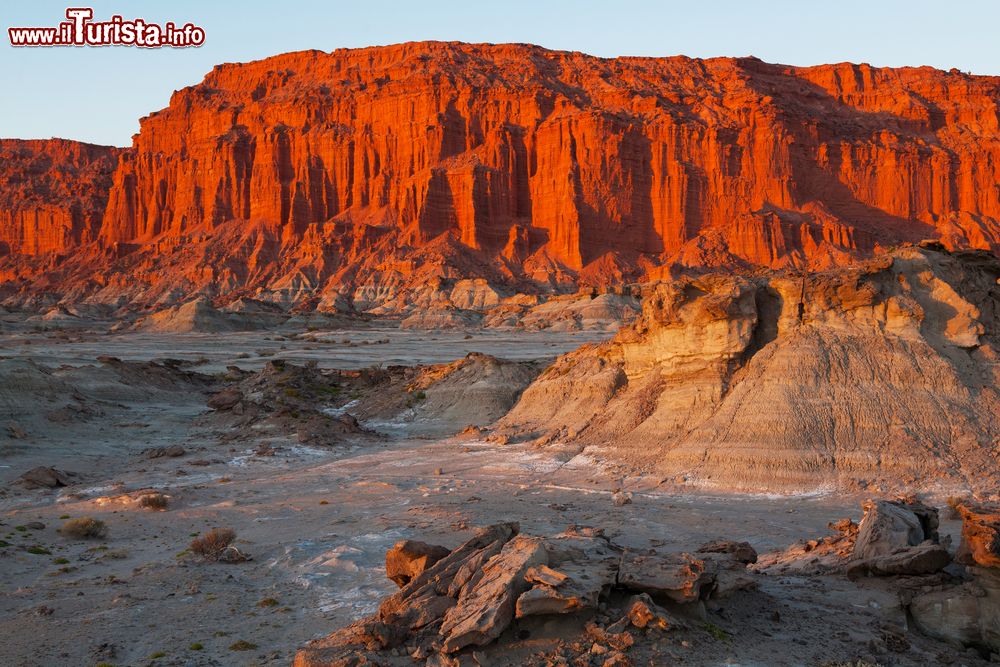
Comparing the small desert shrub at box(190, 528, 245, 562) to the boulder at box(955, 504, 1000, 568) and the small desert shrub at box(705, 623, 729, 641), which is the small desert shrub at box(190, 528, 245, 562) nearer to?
the small desert shrub at box(705, 623, 729, 641)

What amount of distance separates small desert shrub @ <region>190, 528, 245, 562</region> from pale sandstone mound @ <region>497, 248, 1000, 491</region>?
8.45 m

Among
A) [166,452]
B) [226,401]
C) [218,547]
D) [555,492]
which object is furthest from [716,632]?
[226,401]

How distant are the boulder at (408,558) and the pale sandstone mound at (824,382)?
7.66 meters

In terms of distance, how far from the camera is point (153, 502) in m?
15.4

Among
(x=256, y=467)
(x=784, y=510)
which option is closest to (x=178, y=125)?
(x=256, y=467)

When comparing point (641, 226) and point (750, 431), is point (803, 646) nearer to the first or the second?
point (750, 431)

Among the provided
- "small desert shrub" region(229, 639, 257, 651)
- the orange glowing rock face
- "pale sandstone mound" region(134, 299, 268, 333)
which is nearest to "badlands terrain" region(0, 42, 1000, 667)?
"small desert shrub" region(229, 639, 257, 651)

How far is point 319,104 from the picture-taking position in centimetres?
15462

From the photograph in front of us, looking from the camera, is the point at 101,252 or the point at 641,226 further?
the point at 101,252

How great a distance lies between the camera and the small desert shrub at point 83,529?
43.4 ft

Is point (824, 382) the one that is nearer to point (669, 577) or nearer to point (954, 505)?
point (954, 505)

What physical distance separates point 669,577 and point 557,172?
131 meters

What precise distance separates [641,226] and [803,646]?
12955cm

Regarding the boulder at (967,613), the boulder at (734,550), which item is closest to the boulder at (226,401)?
the boulder at (734,550)
